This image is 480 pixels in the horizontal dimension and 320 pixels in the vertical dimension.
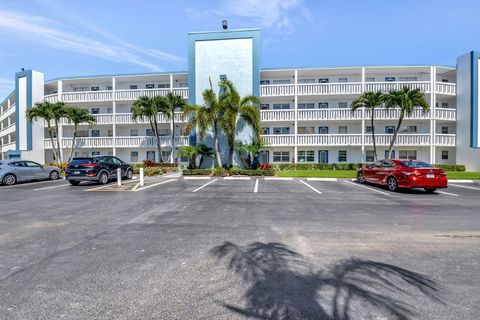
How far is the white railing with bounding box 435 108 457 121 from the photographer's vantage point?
27.5 meters

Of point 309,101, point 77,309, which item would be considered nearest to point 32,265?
point 77,309

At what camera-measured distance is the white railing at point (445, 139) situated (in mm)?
27391

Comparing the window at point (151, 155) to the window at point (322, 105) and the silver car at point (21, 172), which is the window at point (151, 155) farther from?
the window at point (322, 105)

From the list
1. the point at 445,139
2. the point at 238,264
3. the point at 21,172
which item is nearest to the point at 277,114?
the point at 445,139

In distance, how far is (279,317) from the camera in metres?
2.87

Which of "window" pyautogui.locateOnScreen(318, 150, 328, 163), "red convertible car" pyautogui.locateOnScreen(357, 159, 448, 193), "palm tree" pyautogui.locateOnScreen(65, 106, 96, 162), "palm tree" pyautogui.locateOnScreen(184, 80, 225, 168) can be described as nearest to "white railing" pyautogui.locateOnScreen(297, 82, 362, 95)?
"window" pyautogui.locateOnScreen(318, 150, 328, 163)

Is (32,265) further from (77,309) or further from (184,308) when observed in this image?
(184,308)

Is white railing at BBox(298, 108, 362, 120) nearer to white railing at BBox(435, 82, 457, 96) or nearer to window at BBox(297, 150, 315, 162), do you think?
window at BBox(297, 150, 315, 162)

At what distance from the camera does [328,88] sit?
2811 cm

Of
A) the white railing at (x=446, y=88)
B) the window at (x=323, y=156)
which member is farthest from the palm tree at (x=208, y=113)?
the white railing at (x=446, y=88)

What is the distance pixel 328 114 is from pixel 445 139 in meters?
12.3

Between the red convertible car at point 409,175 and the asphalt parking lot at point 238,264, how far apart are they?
463cm

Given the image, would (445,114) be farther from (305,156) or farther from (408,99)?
(305,156)

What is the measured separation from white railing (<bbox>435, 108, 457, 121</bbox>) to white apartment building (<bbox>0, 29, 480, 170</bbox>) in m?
0.10
